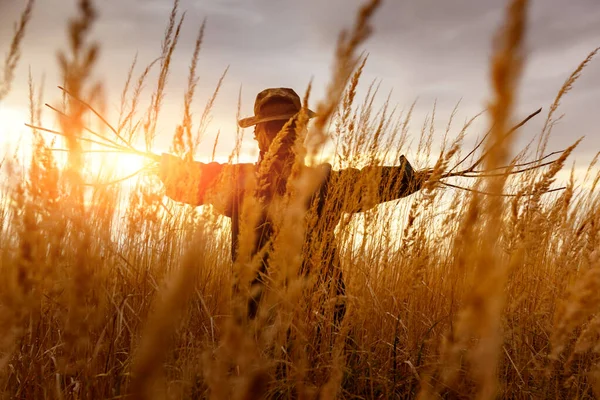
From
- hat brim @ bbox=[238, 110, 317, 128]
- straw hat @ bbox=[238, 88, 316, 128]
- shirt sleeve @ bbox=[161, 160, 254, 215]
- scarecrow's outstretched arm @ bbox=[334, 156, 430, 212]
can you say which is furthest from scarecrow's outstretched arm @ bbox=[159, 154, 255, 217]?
straw hat @ bbox=[238, 88, 316, 128]

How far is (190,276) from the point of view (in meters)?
0.41

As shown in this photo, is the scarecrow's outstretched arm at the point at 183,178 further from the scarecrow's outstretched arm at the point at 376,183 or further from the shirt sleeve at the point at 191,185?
the scarecrow's outstretched arm at the point at 376,183

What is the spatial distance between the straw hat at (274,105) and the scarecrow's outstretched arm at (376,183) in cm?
80

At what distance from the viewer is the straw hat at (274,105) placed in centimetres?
283

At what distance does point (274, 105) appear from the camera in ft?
9.40

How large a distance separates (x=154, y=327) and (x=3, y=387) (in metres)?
1.29

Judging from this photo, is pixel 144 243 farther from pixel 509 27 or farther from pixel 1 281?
pixel 509 27

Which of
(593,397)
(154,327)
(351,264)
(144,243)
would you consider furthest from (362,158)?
(154,327)

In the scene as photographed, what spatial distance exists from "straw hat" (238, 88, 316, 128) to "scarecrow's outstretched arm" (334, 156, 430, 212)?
798mm

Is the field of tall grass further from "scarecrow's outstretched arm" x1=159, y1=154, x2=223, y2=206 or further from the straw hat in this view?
the straw hat

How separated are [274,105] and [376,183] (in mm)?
1355

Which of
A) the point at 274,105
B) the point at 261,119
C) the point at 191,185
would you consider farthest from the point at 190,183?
the point at 274,105

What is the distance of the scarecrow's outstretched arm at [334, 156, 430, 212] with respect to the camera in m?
1.76

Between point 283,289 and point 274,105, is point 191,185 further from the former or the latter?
point 274,105
